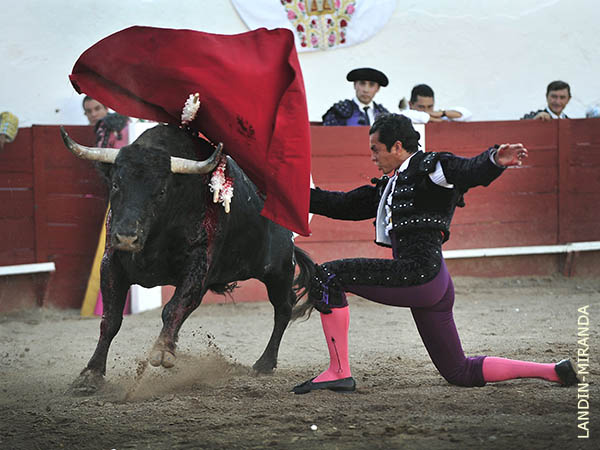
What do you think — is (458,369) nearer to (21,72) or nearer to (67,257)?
(67,257)

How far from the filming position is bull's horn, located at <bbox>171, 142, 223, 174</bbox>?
329 centimetres

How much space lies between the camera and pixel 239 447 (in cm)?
238

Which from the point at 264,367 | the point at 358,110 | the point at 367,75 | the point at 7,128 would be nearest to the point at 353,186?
the point at 358,110

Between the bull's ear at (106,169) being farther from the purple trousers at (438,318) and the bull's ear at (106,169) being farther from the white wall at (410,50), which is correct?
the white wall at (410,50)

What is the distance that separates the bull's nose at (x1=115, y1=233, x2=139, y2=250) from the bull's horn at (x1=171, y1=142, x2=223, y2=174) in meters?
0.38

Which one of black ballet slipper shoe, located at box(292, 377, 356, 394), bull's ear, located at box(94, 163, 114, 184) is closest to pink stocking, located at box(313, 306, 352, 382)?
black ballet slipper shoe, located at box(292, 377, 356, 394)

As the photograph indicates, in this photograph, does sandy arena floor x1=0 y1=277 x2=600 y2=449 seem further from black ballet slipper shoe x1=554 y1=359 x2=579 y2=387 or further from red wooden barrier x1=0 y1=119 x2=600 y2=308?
red wooden barrier x1=0 y1=119 x2=600 y2=308

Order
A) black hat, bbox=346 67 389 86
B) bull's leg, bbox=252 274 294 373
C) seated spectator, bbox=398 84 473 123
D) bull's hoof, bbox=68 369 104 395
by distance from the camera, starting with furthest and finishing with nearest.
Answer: seated spectator, bbox=398 84 473 123 → black hat, bbox=346 67 389 86 → bull's leg, bbox=252 274 294 373 → bull's hoof, bbox=68 369 104 395

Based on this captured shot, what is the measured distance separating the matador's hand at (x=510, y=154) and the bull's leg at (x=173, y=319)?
129 cm

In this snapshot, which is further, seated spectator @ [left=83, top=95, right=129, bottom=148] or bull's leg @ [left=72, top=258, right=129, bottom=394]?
seated spectator @ [left=83, top=95, right=129, bottom=148]

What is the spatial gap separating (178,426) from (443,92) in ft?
17.9

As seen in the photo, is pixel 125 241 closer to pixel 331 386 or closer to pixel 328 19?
pixel 331 386

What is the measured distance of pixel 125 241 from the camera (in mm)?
3008

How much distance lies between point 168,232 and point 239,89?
0.63 meters
